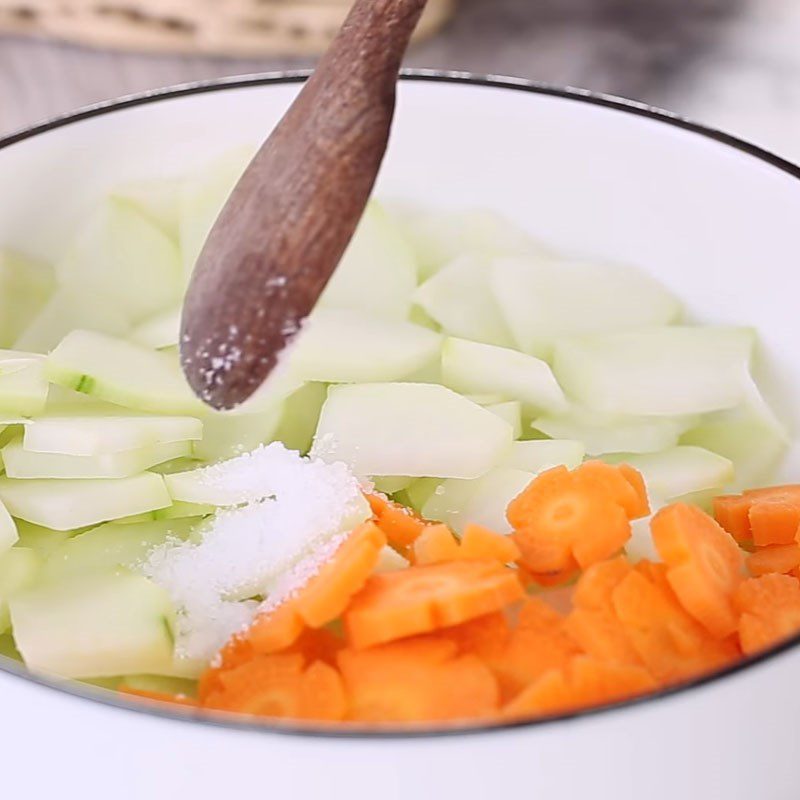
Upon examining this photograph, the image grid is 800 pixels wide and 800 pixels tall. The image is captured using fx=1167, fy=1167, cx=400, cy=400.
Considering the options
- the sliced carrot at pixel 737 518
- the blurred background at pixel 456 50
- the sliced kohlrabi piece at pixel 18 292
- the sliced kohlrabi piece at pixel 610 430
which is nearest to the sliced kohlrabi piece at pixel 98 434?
the sliced kohlrabi piece at pixel 18 292

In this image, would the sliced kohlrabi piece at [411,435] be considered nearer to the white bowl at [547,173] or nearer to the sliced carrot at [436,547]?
the sliced carrot at [436,547]

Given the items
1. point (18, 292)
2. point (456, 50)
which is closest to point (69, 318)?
point (18, 292)

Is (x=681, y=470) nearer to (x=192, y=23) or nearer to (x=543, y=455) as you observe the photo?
(x=543, y=455)

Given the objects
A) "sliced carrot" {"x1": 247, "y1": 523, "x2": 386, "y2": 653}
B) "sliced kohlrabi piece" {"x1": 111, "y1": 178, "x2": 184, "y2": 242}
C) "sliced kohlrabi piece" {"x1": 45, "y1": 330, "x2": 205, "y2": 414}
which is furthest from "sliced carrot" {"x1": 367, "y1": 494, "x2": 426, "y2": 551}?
"sliced kohlrabi piece" {"x1": 111, "y1": 178, "x2": 184, "y2": 242}

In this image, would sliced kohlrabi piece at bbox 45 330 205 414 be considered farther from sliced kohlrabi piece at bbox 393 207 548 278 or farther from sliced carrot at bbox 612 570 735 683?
sliced carrot at bbox 612 570 735 683

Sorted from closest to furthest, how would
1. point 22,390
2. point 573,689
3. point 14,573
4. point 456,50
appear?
point 573,689 → point 14,573 → point 22,390 → point 456,50
